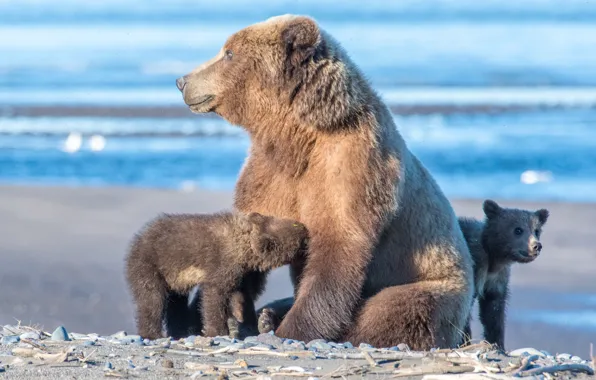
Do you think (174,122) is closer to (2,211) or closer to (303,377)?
(2,211)

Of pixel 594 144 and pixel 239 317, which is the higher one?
pixel 594 144

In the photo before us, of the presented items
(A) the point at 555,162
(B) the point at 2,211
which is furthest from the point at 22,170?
(A) the point at 555,162

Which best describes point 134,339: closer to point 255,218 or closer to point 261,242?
point 261,242

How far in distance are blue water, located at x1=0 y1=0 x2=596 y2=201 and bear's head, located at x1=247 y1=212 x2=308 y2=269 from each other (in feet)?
7.84

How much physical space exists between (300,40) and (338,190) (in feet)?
3.34

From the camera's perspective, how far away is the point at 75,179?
16.8 meters

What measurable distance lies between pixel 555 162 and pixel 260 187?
1069cm

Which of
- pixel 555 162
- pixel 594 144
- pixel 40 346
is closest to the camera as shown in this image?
pixel 40 346

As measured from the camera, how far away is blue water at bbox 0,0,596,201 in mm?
17656

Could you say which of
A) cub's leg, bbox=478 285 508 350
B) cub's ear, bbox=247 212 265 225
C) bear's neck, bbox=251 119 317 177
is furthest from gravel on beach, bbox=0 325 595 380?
cub's leg, bbox=478 285 508 350

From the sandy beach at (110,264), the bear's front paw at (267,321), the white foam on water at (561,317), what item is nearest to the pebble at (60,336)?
the bear's front paw at (267,321)

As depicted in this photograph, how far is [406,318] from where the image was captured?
7926mm

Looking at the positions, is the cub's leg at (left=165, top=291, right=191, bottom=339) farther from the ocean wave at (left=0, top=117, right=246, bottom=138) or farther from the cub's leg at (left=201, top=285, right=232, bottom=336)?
the ocean wave at (left=0, top=117, right=246, bottom=138)

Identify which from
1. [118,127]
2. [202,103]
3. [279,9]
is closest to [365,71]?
[118,127]
